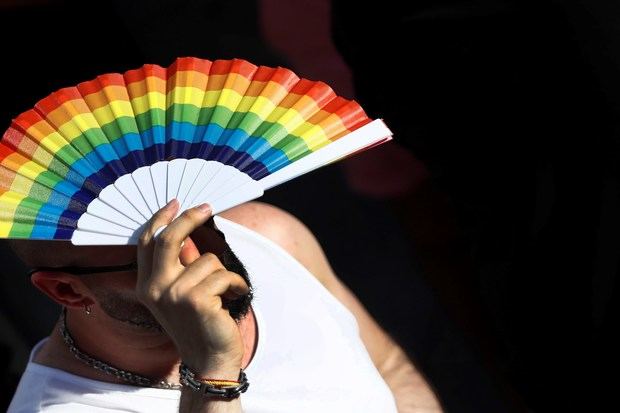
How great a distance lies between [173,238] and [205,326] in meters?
0.16

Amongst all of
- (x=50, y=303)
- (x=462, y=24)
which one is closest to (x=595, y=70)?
(x=462, y=24)

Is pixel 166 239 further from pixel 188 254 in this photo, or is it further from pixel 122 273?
pixel 122 273

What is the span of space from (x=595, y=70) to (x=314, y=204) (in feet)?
3.92

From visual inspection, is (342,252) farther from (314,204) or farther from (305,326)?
(305,326)

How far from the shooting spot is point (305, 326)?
6.77 ft

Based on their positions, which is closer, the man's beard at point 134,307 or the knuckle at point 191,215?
the knuckle at point 191,215

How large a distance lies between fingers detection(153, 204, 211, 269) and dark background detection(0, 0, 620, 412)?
51.9 inches

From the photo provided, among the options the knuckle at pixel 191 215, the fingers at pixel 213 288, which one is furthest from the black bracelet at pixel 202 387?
the knuckle at pixel 191 215

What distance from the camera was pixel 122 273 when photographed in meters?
1.72

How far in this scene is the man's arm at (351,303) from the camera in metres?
2.29

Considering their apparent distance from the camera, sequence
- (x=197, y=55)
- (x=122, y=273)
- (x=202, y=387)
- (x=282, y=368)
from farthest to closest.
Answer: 1. (x=197, y=55)
2. (x=282, y=368)
3. (x=122, y=273)
4. (x=202, y=387)

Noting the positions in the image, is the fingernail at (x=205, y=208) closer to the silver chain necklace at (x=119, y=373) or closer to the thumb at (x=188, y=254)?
the thumb at (x=188, y=254)

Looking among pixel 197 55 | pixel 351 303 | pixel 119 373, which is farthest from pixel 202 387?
pixel 197 55

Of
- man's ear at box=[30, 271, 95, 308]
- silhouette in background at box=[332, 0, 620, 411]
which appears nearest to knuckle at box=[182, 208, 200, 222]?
man's ear at box=[30, 271, 95, 308]
